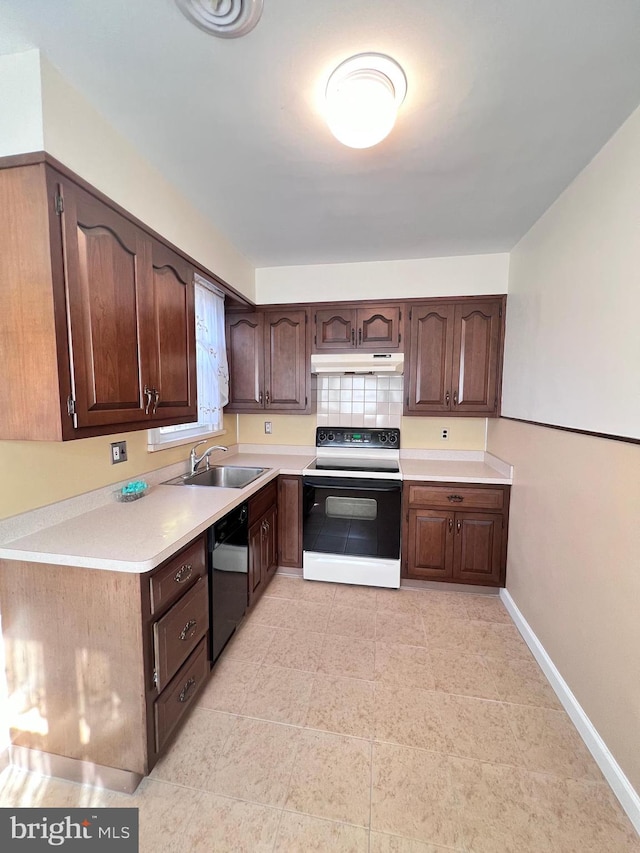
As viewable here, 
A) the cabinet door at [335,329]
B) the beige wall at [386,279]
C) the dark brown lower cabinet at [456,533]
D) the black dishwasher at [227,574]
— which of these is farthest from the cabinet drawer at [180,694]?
the beige wall at [386,279]

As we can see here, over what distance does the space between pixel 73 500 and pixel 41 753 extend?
3.14ft

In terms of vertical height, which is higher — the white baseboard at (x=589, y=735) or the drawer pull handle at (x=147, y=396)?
the drawer pull handle at (x=147, y=396)

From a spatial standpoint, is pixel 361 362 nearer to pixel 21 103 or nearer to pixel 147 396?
pixel 147 396

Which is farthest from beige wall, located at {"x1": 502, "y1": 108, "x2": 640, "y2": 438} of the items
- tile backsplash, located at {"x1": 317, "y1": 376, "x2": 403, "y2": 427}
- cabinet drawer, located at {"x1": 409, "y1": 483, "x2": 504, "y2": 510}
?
tile backsplash, located at {"x1": 317, "y1": 376, "x2": 403, "y2": 427}

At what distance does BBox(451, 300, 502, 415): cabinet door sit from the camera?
2633 millimetres

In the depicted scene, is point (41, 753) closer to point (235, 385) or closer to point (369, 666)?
point (369, 666)

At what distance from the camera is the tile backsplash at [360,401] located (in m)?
3.04

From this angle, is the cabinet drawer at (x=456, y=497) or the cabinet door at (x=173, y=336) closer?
the cabinet door at (x=173, y=336)

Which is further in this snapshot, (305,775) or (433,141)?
(433,141)

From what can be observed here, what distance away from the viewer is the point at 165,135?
1438 millimetres

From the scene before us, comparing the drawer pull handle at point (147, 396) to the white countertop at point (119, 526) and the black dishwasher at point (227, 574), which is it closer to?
the white countertop at point (119, 526)

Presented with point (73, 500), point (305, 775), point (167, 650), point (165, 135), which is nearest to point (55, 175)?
point (165, 135)

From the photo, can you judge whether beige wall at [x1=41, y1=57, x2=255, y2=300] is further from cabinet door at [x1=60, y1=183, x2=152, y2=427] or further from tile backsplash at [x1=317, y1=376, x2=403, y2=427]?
tile backsplash at [x1=317, y1=376, x2=403, y2=427]

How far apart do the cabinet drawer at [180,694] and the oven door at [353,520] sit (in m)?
1.15
